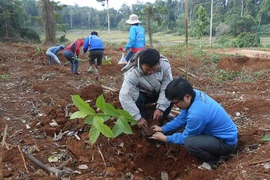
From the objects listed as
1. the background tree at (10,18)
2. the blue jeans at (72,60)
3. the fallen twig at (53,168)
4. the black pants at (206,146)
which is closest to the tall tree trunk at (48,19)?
the background tree at (10,18)

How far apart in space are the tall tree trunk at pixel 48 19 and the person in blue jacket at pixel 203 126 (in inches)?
559

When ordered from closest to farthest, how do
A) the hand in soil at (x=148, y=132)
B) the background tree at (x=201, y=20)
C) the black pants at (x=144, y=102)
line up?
the hand in soil at (x=148, y=132) → the black pants at (x=144, y=102) → the background tree at (x=201, y=20)

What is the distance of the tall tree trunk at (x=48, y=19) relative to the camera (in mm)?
14734

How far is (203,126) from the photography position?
237 cm

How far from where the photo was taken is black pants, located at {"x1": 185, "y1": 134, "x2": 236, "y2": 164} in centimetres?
242

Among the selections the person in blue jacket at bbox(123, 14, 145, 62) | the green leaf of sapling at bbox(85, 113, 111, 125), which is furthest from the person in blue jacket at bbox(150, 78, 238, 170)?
the person in blue jacket at bbox(123, 14, 145, 62)

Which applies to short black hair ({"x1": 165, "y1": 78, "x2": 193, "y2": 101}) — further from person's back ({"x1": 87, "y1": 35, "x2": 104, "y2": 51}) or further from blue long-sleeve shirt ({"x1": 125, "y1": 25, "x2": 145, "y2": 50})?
person's back ({"x1": 87, "y1": 35, "x2": 104, "y2": 51})

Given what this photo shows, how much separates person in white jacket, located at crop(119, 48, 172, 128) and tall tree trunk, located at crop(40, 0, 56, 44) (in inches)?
530

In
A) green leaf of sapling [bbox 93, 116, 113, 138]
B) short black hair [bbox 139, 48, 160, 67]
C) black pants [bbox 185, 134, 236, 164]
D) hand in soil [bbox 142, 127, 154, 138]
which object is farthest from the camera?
hand in soil [bbox 142, 127, 154, 138]

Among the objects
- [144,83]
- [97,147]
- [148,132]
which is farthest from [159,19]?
[97,147]

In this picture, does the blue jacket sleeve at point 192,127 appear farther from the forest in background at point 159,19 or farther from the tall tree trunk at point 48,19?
the forest in background at point 159,19

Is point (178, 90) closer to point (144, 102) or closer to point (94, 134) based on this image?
point (94, 134)

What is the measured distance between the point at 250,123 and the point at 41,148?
2.60 meters

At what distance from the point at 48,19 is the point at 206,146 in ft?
47.8
